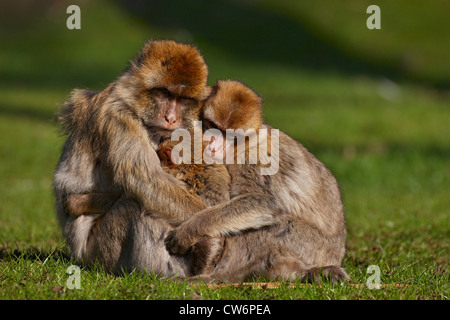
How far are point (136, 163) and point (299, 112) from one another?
38.2ft

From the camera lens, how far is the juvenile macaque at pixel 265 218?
529cm

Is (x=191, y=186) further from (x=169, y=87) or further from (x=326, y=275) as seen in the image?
(x=326, y=275)

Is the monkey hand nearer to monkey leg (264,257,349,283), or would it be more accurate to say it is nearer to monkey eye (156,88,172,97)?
monkey leg (264,257,349,283)

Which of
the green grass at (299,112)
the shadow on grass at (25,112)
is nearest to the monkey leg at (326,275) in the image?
the green grass at (299,112)

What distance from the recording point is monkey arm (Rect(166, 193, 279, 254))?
207 inches

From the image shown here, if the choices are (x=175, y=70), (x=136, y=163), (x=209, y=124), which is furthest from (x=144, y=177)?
(x=175, y=70)

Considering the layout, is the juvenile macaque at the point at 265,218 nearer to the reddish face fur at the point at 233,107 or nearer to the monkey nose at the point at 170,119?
the reddish face fur at the point at 233,107

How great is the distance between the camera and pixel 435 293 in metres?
5.18

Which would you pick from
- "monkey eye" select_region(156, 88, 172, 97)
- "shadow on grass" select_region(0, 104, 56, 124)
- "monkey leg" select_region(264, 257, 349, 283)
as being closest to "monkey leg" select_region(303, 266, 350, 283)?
"monkey leg" select_region(264, 257, 349, 283)

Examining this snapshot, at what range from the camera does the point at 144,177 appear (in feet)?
17.4

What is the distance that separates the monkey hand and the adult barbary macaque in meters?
0.08
